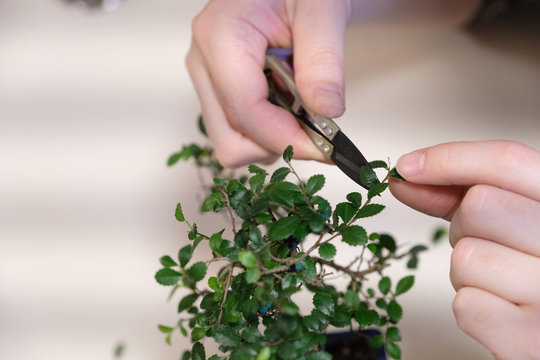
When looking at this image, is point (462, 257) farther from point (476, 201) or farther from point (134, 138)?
point (134, 138)

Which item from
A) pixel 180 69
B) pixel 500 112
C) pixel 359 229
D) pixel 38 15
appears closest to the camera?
pixel 359 229

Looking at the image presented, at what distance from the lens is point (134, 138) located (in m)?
1.71

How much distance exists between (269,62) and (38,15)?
4.08 ft

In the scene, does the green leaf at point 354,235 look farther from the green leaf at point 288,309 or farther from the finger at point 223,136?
the finger at point 223,136

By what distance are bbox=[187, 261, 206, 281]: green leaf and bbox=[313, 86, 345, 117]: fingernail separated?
394 millimetres

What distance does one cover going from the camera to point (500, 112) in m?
1.71

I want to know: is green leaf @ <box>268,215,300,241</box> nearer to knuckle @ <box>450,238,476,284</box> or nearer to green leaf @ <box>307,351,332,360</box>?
green leaf @ <box>307,351,332,360</box>

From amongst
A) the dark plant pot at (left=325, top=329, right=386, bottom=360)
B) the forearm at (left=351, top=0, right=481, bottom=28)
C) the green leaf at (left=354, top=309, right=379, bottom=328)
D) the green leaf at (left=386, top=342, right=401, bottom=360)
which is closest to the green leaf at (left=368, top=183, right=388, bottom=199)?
the green leaf at (left=354, top=309, right=379, bottom=328)

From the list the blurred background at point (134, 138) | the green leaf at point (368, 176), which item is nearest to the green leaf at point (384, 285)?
the green leaf at point (368, 176)

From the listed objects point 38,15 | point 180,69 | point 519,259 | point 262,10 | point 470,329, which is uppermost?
point 38,15

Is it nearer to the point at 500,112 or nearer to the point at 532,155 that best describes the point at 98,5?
the point at 500,112

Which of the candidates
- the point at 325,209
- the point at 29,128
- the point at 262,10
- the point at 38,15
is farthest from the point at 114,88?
the point at 325,209

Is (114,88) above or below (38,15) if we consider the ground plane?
below

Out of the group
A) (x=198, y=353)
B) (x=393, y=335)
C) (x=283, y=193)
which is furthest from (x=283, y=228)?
(x=393, y=335)
